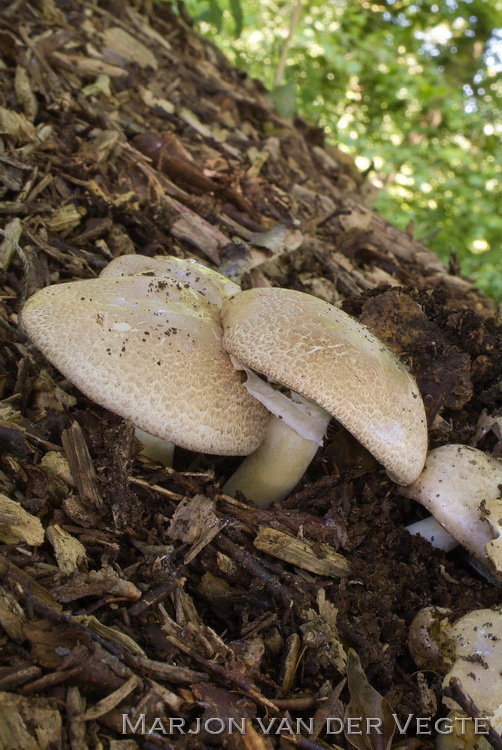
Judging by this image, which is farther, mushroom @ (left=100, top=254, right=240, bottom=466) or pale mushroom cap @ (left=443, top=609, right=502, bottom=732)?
mushroom @ (left=100, top=254, right=240, bottom=466)

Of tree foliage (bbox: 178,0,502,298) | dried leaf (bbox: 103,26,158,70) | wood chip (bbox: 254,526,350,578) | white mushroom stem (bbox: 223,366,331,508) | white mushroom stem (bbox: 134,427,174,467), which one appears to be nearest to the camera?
wood chip (bbox: 254,526,350,578)

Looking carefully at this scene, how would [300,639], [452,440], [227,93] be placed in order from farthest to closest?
[227,93] < [452,440] < [300,639]

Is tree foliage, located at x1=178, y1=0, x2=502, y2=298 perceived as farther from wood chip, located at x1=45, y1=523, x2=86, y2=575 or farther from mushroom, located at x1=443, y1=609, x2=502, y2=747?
wood chip, located at x1=45, y1=523, x2=86, y2=575

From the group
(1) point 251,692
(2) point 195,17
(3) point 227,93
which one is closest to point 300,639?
(1) point 251,692

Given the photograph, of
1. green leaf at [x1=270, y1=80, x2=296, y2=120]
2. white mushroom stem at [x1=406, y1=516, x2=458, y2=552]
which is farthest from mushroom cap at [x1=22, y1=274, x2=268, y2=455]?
green leaf at [x1=270, y1=80, x2=296, y2=120]

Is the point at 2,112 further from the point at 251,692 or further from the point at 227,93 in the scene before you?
the point at 251,692
